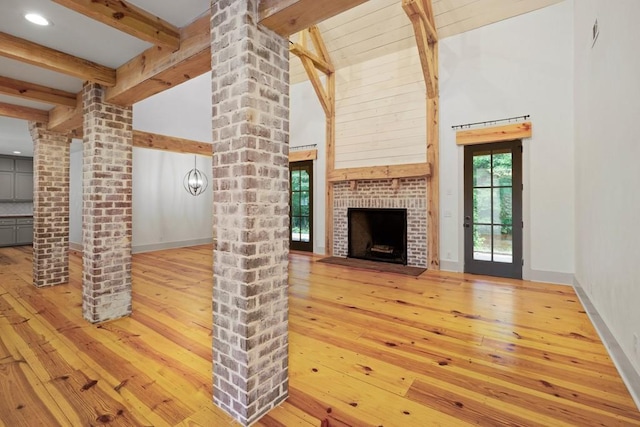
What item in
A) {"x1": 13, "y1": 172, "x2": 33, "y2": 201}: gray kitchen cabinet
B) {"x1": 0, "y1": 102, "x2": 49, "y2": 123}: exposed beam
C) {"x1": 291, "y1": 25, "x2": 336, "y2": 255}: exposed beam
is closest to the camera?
{"x1": 0, "y1": 102, "x2": 49, "y2": 123}: exposed beam

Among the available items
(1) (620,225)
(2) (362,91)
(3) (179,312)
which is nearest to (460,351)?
(1) (620,225)

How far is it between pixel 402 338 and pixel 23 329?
368 cm

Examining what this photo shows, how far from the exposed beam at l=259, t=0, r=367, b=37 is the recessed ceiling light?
1.81m

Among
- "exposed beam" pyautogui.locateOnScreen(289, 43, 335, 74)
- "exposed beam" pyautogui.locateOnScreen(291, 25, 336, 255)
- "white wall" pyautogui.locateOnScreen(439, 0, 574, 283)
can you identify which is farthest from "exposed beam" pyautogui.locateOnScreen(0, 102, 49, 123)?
"white wall" pyautogui.locateOnScreen(439, 0, 574, 283)

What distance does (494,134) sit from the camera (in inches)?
185

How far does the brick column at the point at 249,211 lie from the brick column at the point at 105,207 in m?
2.06

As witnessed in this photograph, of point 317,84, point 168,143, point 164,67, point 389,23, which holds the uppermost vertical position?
point 389,23

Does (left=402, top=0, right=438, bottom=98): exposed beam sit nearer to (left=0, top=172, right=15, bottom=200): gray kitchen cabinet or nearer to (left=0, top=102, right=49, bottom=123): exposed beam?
(left=0, top=102, right=49, bottom=123): exposed beam

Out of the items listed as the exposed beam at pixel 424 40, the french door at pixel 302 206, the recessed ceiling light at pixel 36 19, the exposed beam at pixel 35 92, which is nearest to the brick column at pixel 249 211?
the recessed ceiling light at pixel 36 19

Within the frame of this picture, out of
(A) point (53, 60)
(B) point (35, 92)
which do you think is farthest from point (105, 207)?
(B) point (35, 92)

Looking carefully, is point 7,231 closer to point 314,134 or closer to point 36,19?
point 314,134

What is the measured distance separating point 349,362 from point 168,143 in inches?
261

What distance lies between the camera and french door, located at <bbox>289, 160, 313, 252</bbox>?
23.0 feet

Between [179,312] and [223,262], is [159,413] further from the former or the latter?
[179,312]
